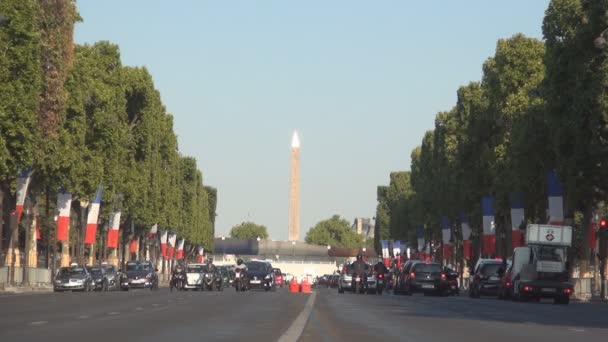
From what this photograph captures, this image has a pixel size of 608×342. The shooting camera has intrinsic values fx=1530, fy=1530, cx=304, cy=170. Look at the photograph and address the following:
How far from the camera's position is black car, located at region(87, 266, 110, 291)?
85.2 meters

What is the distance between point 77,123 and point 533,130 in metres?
24.6

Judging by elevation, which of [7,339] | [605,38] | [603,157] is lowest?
[7,339]

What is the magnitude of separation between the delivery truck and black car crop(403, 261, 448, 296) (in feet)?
37.7

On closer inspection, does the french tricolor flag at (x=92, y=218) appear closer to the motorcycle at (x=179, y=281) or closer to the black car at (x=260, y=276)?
the motorcycle at (x=179, y=281)

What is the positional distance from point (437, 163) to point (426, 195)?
21.7 feet

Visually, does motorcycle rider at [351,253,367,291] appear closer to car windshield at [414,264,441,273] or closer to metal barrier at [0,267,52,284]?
car windshield at [414,264,441,273]

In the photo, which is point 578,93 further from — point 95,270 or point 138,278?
point 138,278

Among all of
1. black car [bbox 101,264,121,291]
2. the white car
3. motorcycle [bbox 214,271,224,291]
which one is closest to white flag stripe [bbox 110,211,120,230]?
black car [bbox 101,264,121,291]

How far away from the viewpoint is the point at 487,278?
7688 cm

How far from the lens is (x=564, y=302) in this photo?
6462cm

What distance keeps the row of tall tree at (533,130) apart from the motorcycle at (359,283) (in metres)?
9.24

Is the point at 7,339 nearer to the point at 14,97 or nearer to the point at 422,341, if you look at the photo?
the point at 422,341

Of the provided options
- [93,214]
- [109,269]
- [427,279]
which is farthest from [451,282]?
[109,269]

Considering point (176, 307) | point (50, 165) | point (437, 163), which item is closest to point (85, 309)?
point (176, 307)
